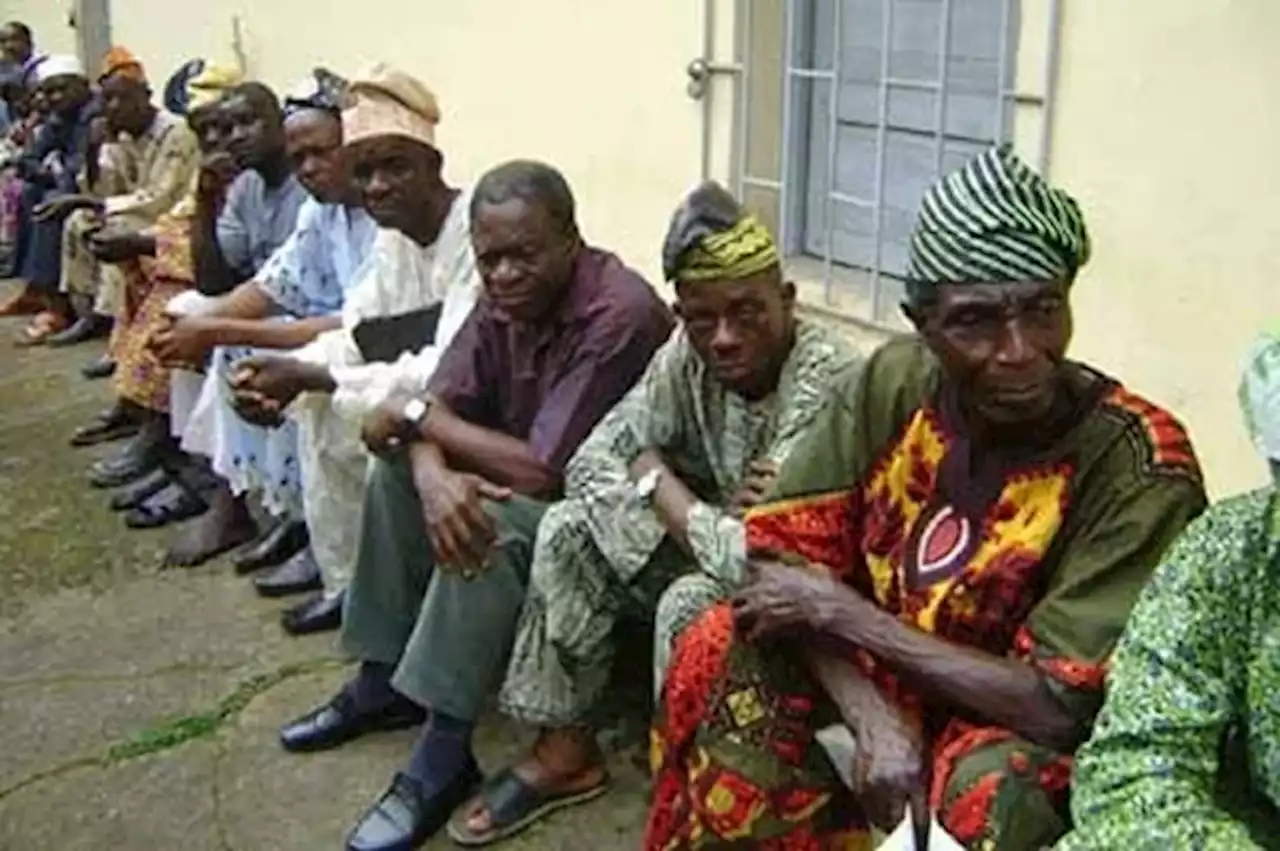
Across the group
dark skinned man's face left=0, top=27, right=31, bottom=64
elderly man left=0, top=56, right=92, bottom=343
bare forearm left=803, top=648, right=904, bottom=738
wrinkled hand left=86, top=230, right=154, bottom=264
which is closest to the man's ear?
bare forearm left=803, top=648, right=904, bottom=738

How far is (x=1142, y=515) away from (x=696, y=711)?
71 cm

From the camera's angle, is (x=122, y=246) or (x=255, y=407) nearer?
(x=255, y=407)

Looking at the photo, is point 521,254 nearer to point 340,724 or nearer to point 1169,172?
point 340,724

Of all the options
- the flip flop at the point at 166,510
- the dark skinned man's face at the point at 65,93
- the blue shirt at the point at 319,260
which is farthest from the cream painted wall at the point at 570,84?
the dark skinned man's face at the point at 65,93

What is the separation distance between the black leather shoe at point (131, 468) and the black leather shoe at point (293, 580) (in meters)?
1.07

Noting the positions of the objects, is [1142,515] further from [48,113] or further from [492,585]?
[48,113]

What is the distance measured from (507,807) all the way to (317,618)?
1178 millimetres

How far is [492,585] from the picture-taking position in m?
3.06

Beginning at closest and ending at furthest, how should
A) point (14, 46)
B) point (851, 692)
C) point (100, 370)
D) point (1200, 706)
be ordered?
point (1200, 706) < point (851, 692) < point (100, 370) < point (14, 46)

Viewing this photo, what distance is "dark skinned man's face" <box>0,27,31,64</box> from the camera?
28.6ft

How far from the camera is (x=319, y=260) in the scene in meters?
4.41

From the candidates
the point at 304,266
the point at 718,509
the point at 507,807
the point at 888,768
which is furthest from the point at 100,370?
the point at 888,768

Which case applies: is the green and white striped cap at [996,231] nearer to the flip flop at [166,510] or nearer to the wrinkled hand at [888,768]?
the wrinkled hand at [888,768]

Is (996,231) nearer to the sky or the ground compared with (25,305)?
nearer to the sky
